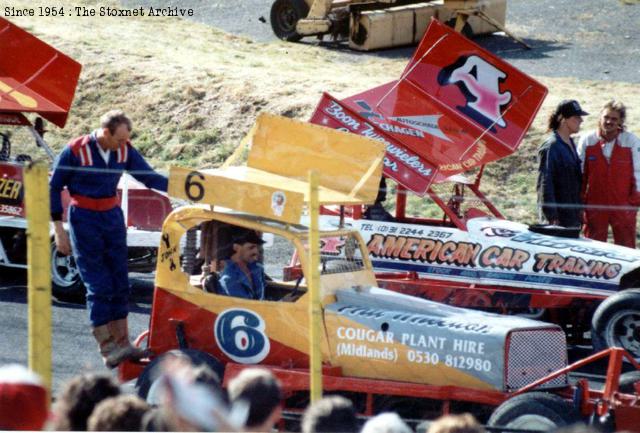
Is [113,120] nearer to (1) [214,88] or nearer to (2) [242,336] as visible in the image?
(2) [242,336]

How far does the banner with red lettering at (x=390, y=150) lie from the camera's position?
35.8 ft

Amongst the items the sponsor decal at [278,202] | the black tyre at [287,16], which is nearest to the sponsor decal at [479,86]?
the sponsor decal at [278,202]

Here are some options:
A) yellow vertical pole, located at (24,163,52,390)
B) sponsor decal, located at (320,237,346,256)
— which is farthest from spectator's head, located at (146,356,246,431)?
sponsor decal, located at (320,237,346,256)

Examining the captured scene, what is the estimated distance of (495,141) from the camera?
1208cm

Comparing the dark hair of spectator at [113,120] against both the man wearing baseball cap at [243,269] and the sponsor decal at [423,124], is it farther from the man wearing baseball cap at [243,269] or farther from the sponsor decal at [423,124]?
the sponsor decal at [423,124]

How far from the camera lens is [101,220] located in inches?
341

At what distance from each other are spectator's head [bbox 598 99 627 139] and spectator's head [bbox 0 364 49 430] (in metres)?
7.40

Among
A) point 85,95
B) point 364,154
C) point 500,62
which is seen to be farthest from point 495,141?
point 85,95

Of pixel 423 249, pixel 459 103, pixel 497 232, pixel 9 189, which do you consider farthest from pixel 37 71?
pixel 497 232

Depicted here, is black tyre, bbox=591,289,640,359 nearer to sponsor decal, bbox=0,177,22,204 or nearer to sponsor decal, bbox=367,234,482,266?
sponsor decal, bbox=367,234,482,266

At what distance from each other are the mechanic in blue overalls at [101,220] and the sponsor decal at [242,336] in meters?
0.61

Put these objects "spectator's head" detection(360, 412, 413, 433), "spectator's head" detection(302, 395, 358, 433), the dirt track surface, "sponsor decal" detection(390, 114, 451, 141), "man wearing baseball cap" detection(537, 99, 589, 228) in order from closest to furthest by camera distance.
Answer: "spectator's head" detection(360, 412, 413, 433) → "spectator's head" detection(302, 395, 358, 433) → "man wearing baseball cap" detection(537, 99, 589, 228) → "sponsor decal" detection(390, 114, 451, 141) → the dirt track surface

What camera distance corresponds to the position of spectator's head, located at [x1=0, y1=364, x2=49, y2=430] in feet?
16.7

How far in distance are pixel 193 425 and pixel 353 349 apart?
12.7 ft
